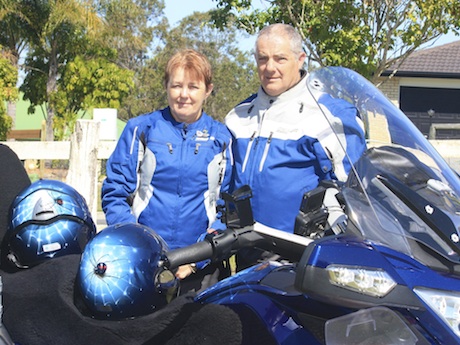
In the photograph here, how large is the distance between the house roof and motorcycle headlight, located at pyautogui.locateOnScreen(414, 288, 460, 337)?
21783 mm

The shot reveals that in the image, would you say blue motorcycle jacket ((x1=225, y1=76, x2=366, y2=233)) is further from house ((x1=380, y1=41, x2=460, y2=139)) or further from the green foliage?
the green foliage

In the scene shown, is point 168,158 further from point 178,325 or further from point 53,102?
point 53,102

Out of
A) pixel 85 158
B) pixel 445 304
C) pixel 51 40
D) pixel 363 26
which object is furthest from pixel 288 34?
pixel 51 40

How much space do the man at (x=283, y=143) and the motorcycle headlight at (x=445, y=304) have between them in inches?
52.4

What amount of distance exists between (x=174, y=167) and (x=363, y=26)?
9.37m

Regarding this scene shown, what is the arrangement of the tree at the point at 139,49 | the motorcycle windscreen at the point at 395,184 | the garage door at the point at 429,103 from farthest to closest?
the tree at the point at 139,49, the garage door at the point at 429,103, the motorcycle windscreen at the point at 395,184

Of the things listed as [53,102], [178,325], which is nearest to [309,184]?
[178,325]

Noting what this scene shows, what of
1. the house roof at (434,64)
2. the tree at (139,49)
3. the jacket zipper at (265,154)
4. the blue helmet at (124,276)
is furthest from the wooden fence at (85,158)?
the tree at (139,49)

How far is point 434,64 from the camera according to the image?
24.8 metres

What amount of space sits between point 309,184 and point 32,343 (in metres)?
1.41

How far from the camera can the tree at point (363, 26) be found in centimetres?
1171

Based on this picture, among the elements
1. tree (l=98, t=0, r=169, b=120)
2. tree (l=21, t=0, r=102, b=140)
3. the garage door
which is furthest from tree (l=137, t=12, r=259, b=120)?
the garage door

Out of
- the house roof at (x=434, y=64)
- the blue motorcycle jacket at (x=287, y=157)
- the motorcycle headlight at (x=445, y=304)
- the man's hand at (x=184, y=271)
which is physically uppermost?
the house roof at (x=434, y=64)

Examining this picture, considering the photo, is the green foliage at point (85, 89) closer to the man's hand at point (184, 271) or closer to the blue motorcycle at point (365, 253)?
the man's hand at point (184, 271)
